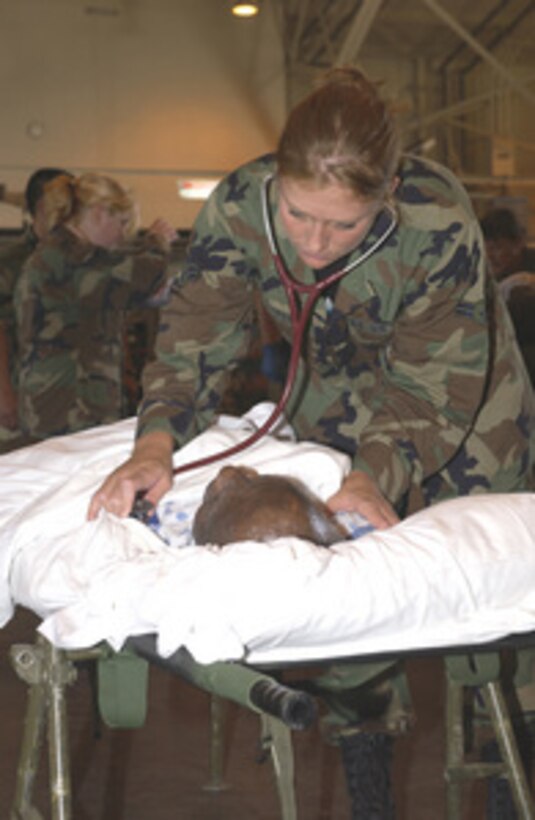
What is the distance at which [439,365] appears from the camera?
5.74ft

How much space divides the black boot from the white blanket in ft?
1.65

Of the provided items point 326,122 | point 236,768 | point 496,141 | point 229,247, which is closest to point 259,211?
point 229,247

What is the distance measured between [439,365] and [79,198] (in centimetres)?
224

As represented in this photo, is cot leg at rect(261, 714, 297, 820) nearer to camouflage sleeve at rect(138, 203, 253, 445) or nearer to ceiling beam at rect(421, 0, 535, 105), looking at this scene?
camouflage sleeve at rect(138, 203, 253, 445)

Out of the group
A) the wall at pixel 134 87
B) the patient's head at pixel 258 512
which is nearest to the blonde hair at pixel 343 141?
the patient's head at pixel 258 512

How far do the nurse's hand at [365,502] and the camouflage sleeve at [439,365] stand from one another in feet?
0.53

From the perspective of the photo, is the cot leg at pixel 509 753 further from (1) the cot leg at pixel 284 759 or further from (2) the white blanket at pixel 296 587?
(1) the cot leg at pixel 284 759

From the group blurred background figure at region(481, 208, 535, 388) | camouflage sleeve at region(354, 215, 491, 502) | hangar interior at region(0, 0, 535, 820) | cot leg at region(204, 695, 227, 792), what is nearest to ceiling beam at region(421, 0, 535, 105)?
hangar interior at region(0, 0, 535, 820)

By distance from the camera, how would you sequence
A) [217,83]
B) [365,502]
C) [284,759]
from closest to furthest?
1. [284,759]
2. [365,502]
3. [217,83]

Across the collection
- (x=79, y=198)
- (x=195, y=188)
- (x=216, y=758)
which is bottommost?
(x=216, y=758)

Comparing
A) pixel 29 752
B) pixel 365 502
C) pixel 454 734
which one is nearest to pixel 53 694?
pixel 29 752

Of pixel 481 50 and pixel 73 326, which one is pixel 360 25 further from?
pixel 73 326

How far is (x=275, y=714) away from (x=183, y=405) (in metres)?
0.88

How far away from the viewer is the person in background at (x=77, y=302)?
3.71m
